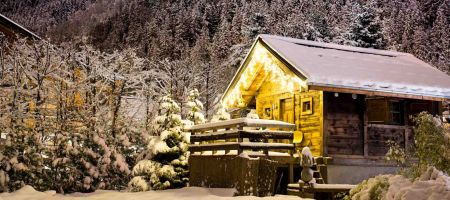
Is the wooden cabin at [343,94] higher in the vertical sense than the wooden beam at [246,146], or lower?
higher

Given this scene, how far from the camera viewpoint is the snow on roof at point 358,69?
54.1 ft

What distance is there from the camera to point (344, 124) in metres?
17.4

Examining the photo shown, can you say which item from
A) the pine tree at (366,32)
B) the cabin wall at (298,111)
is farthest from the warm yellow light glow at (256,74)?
the pine tree at (366,32)

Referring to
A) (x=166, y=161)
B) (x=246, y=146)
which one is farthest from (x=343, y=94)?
(x=166, y=161)

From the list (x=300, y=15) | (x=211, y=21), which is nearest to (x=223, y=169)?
(x=300, y=15)

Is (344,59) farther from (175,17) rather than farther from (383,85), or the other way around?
(175,17)

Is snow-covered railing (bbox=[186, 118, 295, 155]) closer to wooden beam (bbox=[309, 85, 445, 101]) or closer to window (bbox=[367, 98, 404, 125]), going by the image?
wooden beam (bbox=[309, 85, 445, 101])

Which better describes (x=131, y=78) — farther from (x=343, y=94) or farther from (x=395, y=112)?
(x=395, y=112)

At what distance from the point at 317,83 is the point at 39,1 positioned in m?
90.7

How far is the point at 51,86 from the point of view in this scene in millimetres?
27906

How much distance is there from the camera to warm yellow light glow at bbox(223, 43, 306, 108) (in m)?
18.7

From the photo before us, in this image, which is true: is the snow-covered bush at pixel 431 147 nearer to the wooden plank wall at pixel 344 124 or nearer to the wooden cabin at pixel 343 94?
the wooden cabin at pixel 343 94

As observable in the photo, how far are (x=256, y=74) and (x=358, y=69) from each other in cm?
455

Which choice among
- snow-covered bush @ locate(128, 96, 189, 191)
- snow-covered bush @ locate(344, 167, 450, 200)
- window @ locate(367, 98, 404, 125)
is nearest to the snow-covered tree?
snow-covered bush @ locate(128, 96, 189, 191)
